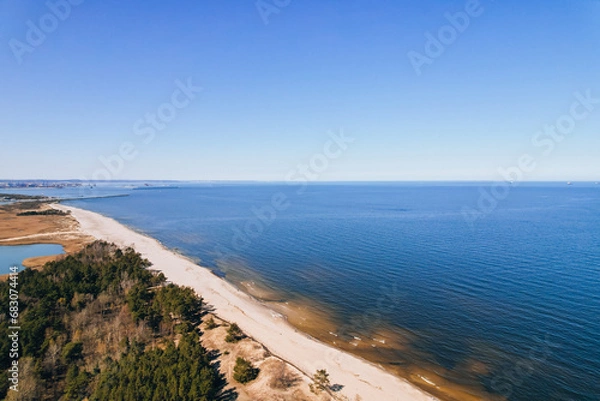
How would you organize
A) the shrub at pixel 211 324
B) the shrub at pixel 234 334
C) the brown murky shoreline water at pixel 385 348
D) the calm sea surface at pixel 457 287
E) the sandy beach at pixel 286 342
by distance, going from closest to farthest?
the sandy beach at pixel 286 342 → the brown murky shoreline water at pixel 385 348 → the calm sea surface at pixel 457 287 → the shrub at pixel 234 334 → the shrub at pixel 211 324

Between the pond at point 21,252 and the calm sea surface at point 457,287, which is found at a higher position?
the pond at point 21,252

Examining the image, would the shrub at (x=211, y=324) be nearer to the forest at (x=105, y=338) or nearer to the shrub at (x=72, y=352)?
the forest at (x=105, y=338)

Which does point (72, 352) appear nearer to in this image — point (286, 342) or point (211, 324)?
point (211, 324)

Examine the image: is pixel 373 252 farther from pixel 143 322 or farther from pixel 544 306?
pixel 143 322

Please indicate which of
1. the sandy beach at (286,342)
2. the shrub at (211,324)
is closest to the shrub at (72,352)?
the shrub at (211,324)

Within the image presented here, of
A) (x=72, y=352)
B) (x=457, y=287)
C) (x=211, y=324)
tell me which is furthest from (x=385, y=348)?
(x=72, y=352)

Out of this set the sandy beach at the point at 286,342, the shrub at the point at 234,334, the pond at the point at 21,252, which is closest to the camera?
the sandy beach at the point at 286,342

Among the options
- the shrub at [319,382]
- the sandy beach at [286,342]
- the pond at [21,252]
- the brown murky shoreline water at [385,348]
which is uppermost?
the pond at [21,252]
